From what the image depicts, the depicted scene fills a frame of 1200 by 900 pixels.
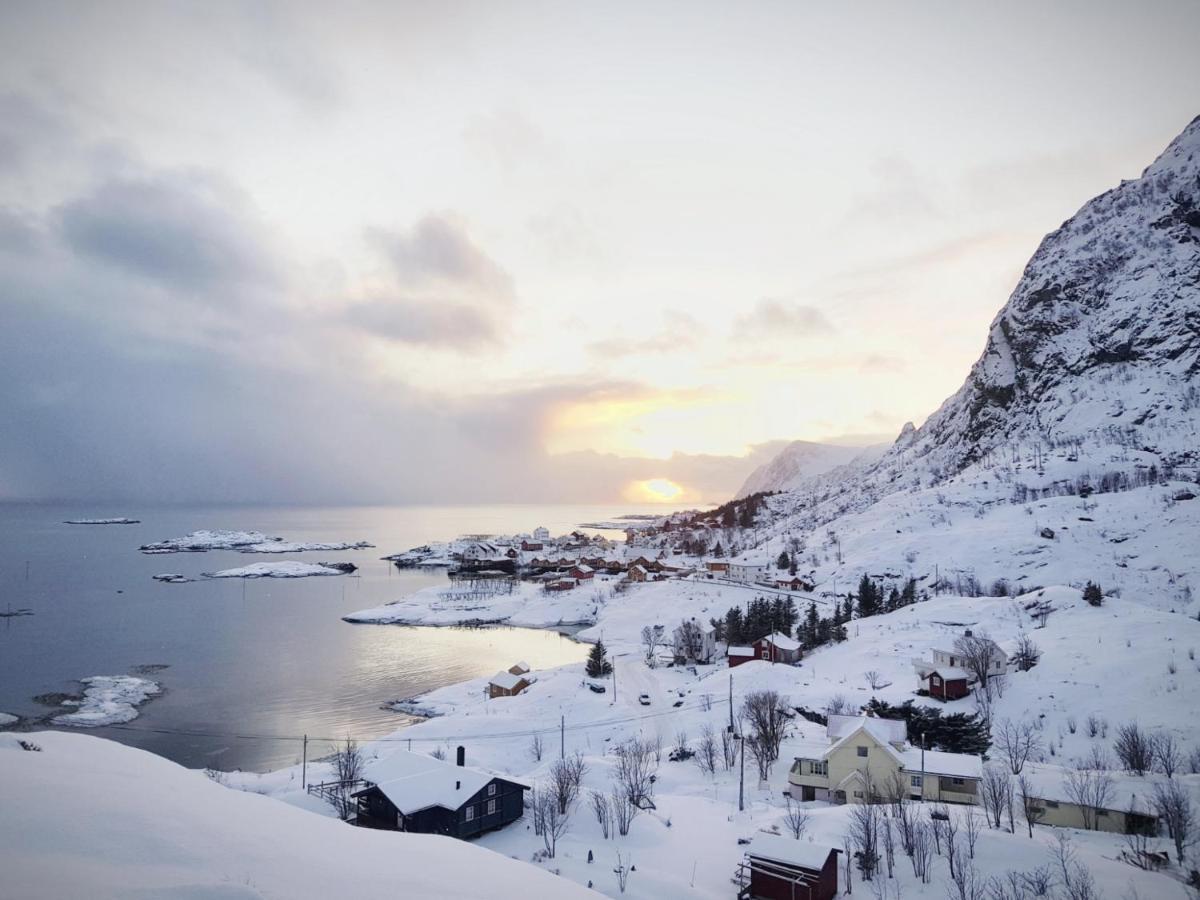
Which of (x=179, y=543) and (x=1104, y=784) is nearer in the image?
(x=1104, y=784)

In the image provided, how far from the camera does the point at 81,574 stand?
351ft

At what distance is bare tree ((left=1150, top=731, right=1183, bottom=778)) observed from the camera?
2497 centimetres

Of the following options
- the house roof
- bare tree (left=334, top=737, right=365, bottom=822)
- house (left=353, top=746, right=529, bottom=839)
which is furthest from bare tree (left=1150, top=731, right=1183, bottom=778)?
bare tree (left=334, top=737, right=365, bottom=822)

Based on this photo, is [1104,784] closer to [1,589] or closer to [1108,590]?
[1108,590]

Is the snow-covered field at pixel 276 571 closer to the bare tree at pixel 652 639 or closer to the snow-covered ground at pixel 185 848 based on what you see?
the bare tree at pixel 652 639

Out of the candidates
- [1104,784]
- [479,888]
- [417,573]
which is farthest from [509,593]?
[479,888]

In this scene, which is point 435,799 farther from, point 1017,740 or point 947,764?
point 1017,740

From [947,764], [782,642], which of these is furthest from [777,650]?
[947,764]

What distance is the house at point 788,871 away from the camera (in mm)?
17750

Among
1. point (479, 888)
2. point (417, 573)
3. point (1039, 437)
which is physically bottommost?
point (417, 573)

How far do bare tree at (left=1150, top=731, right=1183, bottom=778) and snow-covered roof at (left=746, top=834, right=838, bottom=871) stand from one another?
16.3 metres

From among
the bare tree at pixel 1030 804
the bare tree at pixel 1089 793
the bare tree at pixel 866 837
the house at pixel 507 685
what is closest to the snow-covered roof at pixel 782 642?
the house at pixel 507 685

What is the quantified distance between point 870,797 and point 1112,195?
205 m

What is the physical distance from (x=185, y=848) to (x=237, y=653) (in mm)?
61362
